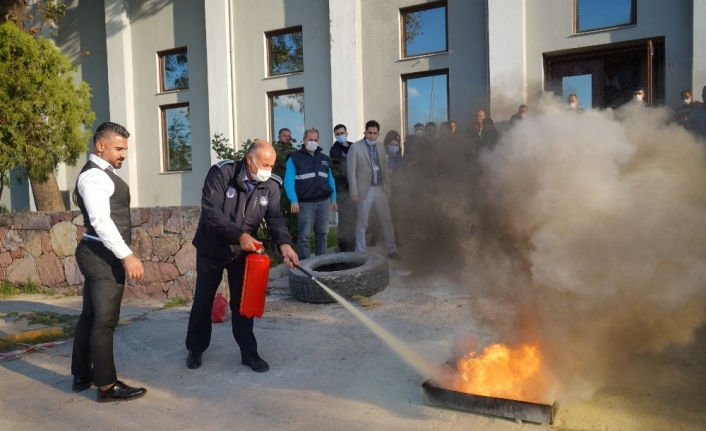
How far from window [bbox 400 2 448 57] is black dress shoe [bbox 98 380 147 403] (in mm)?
9653

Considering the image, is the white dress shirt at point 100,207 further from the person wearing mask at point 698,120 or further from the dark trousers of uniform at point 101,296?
the person wearing mask at point 698,120

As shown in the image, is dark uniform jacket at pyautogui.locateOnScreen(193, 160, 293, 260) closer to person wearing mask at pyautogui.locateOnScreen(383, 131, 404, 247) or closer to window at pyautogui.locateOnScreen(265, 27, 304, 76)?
person wearing mask at pyautogui.locateOnScreen(383, 131, 404, 247)

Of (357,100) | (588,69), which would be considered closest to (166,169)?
(357,100)

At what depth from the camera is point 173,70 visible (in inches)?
607

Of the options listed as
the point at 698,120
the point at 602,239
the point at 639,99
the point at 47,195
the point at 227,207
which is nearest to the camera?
the point at 602,239

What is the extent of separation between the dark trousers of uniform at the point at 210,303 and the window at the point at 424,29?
340 inches

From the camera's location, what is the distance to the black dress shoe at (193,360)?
4.63 metres

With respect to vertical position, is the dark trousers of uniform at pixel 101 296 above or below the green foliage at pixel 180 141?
below

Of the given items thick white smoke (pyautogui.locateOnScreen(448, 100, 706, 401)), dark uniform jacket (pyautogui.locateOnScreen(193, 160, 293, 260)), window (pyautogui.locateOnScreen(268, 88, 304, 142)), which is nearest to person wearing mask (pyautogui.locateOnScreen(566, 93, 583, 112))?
thick white smoke (pyautogui.locateOnScreen(448, 100, 706, 401))

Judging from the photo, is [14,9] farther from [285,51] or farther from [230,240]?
[230,240]

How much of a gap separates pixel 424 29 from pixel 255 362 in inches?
371

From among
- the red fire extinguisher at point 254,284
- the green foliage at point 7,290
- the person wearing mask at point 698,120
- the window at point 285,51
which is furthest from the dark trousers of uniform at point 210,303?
the window at point 285,51

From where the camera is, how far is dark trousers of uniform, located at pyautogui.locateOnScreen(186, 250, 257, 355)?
15.0ft

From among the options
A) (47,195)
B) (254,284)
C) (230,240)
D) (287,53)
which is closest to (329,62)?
(287,53)
